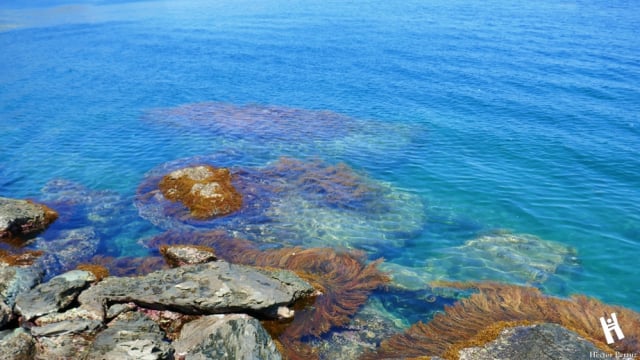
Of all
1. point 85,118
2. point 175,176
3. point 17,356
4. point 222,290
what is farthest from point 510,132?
point 85,118

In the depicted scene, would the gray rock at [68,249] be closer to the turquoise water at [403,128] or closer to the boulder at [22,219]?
the turquoise water at [403,128]

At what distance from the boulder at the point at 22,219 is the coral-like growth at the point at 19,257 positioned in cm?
145

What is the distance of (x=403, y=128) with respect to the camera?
37.4 m

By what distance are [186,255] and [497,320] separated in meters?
12.8

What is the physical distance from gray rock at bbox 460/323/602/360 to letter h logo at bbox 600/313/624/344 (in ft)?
4.85

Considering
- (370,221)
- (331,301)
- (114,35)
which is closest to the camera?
(331,301)

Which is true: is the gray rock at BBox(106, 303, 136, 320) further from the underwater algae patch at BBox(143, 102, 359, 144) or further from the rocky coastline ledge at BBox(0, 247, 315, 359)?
the underwater algae patch at BBox(143, 102, 359, 144)

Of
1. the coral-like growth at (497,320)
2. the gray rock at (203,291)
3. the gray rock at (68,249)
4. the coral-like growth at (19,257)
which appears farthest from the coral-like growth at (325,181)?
the coral-like growth at (19,257)

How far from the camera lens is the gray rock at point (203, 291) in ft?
→ 51.6

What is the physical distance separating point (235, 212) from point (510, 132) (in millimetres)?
22197

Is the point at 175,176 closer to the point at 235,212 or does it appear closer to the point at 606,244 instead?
the point at 235,212

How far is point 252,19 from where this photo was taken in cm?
8950

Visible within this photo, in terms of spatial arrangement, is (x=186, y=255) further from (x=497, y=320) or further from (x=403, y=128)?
(x=403, y=128)

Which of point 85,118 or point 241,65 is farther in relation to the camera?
point 241,65
